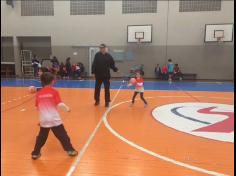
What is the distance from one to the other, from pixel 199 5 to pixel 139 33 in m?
4.67

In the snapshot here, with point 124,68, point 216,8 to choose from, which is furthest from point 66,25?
point 216,8

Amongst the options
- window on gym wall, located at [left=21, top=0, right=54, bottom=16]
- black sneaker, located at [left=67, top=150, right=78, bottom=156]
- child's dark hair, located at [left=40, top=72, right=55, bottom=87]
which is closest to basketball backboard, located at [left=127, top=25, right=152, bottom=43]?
window on gym wall, located at [left=21, top=0, right=54, bottom=16]

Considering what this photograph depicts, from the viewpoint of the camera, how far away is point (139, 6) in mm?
17266

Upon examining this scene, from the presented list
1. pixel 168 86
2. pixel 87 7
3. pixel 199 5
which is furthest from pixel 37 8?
pixel 168 86

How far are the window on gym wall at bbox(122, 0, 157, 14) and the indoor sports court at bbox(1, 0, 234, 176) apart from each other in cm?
7

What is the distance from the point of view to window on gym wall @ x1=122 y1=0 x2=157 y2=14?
17.1m

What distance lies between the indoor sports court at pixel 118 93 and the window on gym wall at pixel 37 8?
0.25ft

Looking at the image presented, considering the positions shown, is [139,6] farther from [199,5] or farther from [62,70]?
[62,70]

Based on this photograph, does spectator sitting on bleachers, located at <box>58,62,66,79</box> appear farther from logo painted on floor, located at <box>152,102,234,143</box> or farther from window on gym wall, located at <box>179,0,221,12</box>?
logo painted on floor, located at <box>152,102,234,143</box>

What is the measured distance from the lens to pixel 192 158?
3357 mm

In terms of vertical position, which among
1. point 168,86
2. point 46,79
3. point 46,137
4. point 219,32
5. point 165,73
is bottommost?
point 168,86

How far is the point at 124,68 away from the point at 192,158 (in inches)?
585

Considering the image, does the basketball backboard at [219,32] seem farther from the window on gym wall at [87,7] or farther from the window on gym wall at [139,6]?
the window on gym wall at [87,7]

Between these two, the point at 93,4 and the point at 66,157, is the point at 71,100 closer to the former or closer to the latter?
the point at 66,157
